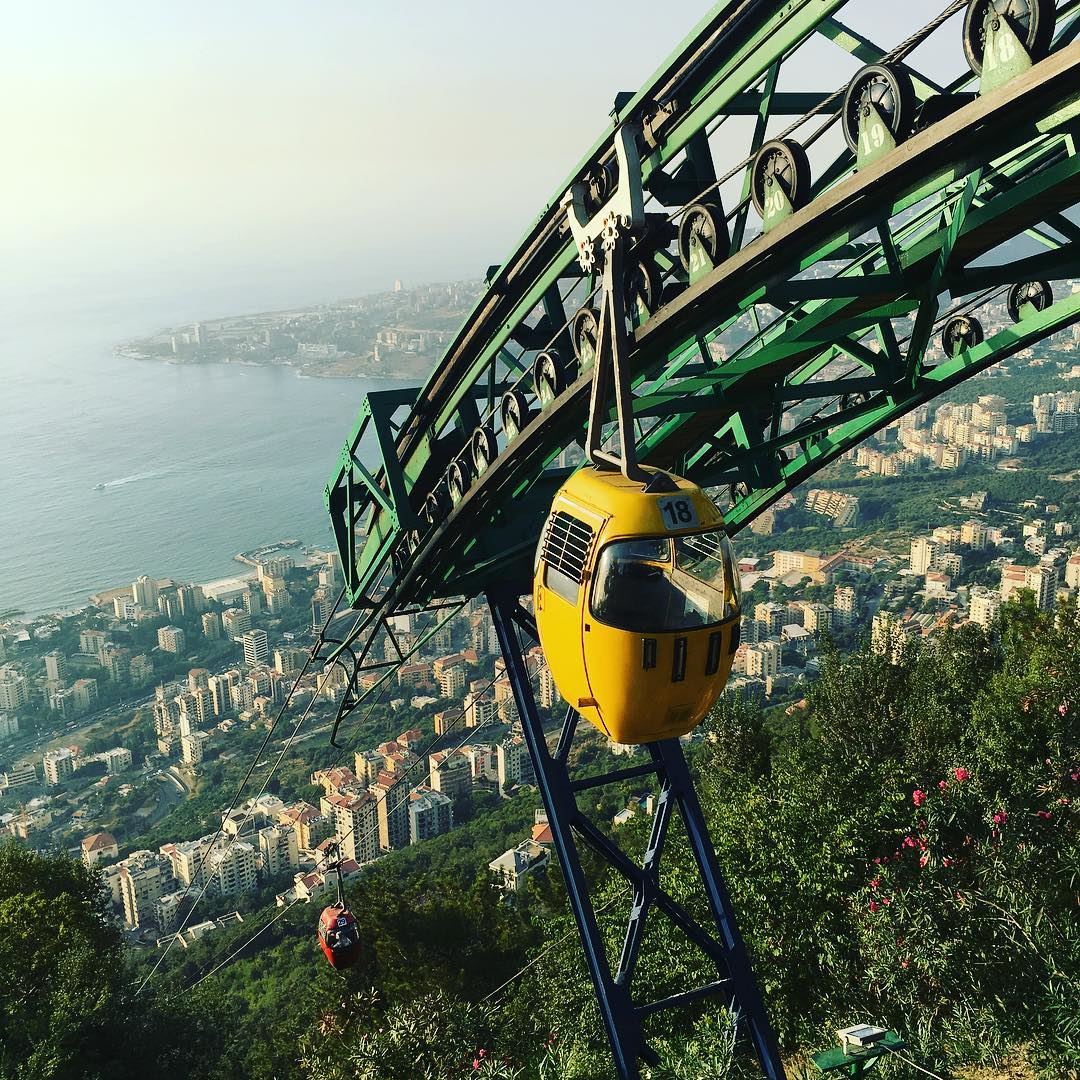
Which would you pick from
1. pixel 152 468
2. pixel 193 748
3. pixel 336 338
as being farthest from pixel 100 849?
pixel 336 338

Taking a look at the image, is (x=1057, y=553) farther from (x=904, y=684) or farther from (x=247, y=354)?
(x=247, y=354)

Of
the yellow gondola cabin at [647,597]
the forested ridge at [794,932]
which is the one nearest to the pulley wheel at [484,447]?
the yellow gondola cabin at [647,597]

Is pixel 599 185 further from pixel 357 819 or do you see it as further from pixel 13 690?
pixel 13 690

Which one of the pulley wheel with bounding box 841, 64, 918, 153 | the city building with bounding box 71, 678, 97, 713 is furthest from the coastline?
the pulley wheel with bounding box 841, 64, 918, 153

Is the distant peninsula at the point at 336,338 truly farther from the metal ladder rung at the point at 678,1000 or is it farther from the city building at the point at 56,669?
the metal ladder rung at the point at 678,1000

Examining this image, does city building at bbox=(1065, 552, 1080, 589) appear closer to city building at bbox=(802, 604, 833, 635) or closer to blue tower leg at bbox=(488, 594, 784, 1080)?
city building at bbox=(802, 604, 833, 635)

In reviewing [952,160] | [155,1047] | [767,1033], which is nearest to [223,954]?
[155,1047]
